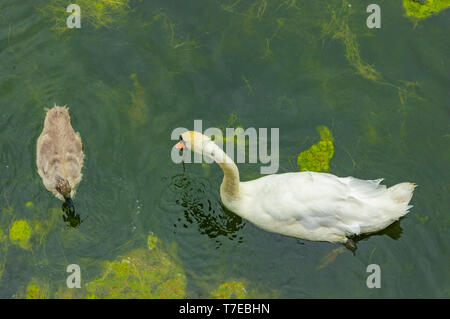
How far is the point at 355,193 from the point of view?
789 centimetres

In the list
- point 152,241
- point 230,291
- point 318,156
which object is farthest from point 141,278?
point 318,156

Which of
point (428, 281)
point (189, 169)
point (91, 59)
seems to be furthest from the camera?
point (91, 59)

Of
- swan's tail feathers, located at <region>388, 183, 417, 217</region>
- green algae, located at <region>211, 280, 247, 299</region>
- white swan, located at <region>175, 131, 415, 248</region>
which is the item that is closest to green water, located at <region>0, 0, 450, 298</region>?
green algae, located at <region>211, 280, 247, 299</region>

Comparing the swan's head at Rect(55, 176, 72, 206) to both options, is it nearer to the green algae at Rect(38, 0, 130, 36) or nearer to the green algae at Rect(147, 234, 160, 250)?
the green algae at Rect(147, 234, 160, 250)

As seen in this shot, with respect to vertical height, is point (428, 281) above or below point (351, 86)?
below

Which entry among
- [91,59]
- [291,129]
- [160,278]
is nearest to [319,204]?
[291,129]

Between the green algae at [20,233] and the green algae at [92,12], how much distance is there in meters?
3.33

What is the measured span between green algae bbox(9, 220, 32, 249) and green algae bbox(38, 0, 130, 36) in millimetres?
3331

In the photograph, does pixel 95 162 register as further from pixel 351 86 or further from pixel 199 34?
pixel 351 86

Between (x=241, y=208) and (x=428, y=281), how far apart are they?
2.84 meters

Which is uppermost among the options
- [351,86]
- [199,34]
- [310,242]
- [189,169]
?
[199,34]

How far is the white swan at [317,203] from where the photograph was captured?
760cm

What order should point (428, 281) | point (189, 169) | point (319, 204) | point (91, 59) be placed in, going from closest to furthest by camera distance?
point (319, 204) < point (428, 281) < point (189, 169) < point (91, 59)

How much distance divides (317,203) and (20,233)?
431 centimetres
